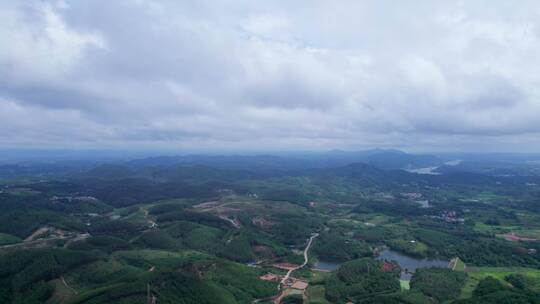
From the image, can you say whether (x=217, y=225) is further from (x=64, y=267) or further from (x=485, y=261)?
(x=485, y=261)

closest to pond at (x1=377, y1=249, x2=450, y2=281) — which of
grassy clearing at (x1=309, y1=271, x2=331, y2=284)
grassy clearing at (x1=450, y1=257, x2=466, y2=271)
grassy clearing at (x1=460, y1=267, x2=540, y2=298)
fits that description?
grassy clearing at (x1=450, y1=257, x2=466, y2=271)

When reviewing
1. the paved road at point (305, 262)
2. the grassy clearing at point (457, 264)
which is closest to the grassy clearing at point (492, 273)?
the grassy clearing at point (457, 264)

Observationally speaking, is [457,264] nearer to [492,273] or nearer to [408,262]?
[492,273]

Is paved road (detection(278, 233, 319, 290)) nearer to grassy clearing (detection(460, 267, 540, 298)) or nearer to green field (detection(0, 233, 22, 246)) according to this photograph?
grassy clearing (detection(460, 267, 540, 298))

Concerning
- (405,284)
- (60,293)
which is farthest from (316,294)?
(60,293)

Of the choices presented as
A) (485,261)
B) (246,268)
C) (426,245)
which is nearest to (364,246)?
(426,245)

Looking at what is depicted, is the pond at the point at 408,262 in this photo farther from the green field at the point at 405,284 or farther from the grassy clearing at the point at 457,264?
the green field at the point at 405,284
